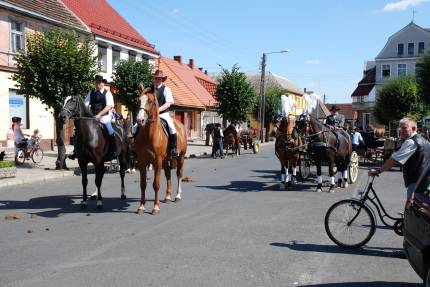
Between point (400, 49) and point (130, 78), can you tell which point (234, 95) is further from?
point (400, 49)

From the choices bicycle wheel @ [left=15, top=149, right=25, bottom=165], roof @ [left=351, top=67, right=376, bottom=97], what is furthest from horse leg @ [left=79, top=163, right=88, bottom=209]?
roof @ [left=351, top=67, right=376, bottom=97]

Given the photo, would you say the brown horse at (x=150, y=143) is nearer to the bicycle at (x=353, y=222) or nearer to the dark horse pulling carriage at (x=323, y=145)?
the bicycle at (x=353, y=222)

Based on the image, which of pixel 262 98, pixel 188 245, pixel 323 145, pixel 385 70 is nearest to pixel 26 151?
pixel 323 145

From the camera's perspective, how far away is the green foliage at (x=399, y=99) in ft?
156

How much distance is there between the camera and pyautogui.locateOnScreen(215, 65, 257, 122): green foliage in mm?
34906

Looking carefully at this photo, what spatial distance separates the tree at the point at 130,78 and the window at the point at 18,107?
4979 millimetres

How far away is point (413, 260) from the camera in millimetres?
4672

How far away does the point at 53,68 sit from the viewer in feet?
52.7

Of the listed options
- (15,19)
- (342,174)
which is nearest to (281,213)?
(342,174)

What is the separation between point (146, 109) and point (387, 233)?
4794mm

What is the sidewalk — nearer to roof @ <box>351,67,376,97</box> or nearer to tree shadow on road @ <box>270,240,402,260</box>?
tree shadow on road @ <box>270,240,402,260</box>

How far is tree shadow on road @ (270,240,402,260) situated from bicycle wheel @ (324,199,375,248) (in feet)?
0.36

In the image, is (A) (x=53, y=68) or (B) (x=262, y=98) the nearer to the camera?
(A) (x=53, y=68)

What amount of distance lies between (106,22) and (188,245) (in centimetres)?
2995
